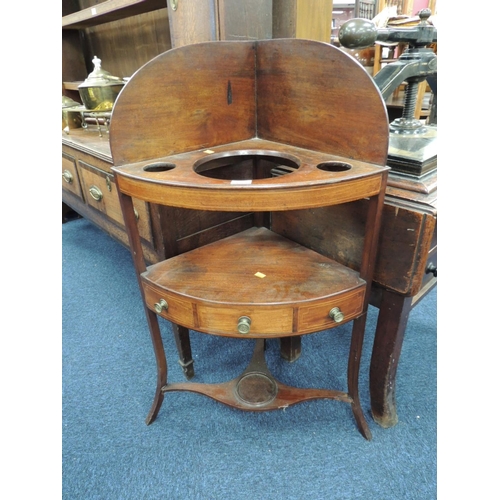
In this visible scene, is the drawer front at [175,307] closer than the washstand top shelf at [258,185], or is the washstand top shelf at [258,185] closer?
the washstand top shelf at [258,185]

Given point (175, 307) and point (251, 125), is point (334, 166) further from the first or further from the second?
point (175, 307)

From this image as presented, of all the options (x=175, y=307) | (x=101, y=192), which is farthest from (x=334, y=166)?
(x=101, y=192)

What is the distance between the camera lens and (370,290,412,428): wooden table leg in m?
0.95

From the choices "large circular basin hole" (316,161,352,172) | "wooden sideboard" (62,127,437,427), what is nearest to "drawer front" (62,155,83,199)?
"wooden sideboard" (62,127,437,427)

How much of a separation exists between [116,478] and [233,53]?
1221mm

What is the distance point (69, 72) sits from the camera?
7.41ft

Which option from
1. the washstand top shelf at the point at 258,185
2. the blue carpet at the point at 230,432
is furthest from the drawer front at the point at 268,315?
the blue carpet at the point at 230,432

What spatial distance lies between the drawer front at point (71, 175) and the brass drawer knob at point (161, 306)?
43.2 inches

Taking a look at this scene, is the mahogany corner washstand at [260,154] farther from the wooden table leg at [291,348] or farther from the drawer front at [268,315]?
the wooden table leg at [291,348]

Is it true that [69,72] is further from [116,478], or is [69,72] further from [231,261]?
[116,478]

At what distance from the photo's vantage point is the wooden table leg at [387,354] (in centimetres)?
95

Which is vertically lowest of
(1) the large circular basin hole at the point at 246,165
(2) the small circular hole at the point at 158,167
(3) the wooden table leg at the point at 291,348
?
(3) the wooden table leg at the point at 291,348

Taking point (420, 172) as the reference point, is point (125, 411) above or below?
below

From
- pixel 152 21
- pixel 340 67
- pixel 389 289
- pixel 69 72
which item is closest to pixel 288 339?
pixel 389 289
